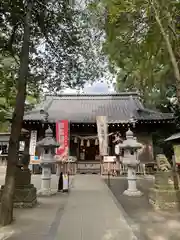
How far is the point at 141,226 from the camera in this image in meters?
5.50

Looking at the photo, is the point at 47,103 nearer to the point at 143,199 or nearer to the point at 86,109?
A: the point at 86,109

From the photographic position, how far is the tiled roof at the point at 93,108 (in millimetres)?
18031

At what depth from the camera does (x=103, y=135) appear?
52.9 feet

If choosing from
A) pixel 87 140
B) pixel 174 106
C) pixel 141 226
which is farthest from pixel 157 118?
pixel 141 226

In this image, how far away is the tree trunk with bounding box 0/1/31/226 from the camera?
5.47 meters

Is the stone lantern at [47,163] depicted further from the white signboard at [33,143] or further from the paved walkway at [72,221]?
the white signboard at [33,143]

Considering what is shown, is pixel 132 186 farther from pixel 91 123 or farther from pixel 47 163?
pixel 91 123

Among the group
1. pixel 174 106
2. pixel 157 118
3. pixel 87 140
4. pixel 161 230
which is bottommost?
pixel 161 230

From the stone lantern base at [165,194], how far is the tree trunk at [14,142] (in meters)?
4.11

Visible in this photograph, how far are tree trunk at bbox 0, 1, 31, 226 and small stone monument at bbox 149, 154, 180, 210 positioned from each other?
412 centimetres

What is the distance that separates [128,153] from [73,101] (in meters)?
14.0

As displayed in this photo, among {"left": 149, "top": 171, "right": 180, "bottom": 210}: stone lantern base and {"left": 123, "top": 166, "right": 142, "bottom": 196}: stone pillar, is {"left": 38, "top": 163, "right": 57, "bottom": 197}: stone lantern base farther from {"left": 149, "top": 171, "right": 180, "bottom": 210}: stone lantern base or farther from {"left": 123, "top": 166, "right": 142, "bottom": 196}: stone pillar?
{"left": 149, "top": 171, "right": 180, "bottom": 210}: stone lantern base

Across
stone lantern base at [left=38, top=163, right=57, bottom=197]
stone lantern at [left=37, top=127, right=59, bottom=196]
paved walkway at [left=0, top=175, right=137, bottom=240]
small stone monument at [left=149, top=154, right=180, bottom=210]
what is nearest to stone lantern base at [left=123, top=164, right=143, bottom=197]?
paved walkway at [left=0, top=175, right=137, bottom=240]

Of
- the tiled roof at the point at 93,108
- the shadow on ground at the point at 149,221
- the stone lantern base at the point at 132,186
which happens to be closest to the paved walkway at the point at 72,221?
the shadow on ground at the point at 149,221
